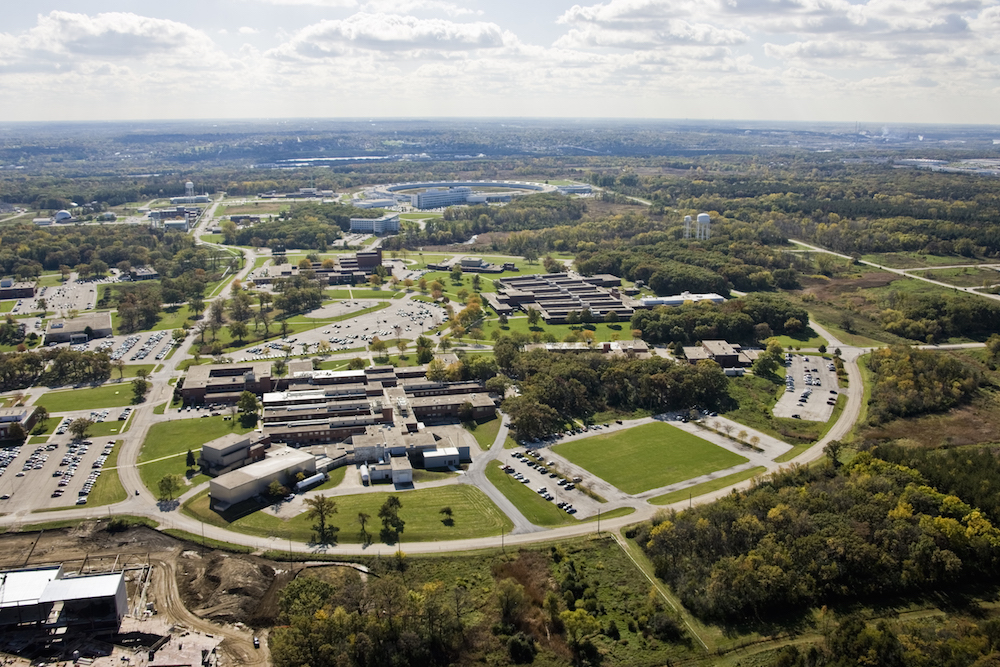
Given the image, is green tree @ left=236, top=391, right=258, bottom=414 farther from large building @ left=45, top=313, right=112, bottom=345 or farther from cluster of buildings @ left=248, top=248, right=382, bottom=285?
cluster of buildings @ left=248, top=248, right=382, bottom=285

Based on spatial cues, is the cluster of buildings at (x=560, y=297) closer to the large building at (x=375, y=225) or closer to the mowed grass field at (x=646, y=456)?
the mowed grass field at (x=646, y=456)

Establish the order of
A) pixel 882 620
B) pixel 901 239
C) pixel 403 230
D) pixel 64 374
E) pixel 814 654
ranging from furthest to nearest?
pixel 403 230, pixel 901 239, pixel 64 374, pixel 882 620, pixel 814 654

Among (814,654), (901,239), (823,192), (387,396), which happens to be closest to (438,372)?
(387,396)

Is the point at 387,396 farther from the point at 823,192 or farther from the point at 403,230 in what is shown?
the point at 823,192

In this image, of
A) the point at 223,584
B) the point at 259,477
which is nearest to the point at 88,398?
the point at 259,477

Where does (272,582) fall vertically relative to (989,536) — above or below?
below

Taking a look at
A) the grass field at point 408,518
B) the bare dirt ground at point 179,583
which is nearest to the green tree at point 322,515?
the grass field at point 408,518
